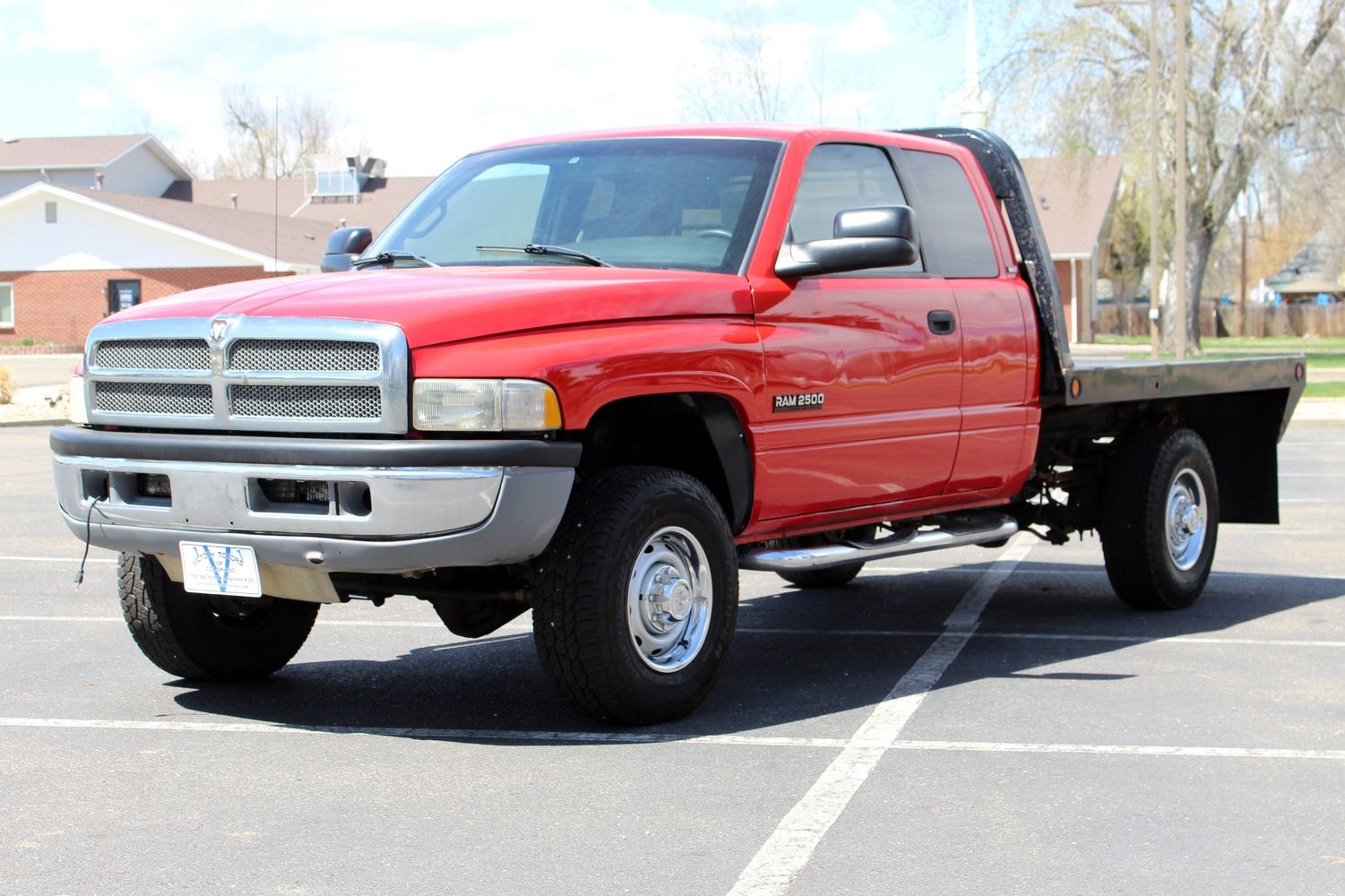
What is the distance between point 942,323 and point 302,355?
2.87 metres

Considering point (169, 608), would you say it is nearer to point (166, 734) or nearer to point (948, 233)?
point (166, 734)

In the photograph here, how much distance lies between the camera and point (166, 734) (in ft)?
19.8

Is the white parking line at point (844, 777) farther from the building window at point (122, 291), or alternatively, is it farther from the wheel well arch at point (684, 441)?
the building window at point (122, 291)

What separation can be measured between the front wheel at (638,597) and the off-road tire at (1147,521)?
3114mm

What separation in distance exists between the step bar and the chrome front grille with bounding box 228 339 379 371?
1.79m

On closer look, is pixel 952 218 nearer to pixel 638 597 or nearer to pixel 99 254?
pixel 638 597

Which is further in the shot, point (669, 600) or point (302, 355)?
point (669, 600)

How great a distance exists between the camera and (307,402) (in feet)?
18.4

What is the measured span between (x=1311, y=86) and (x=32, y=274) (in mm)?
38504

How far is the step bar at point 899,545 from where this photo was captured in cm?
667

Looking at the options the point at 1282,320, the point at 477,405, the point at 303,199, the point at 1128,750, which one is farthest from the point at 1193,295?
the point at 477,405

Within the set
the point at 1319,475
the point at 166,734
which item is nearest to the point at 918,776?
the point at 166,734

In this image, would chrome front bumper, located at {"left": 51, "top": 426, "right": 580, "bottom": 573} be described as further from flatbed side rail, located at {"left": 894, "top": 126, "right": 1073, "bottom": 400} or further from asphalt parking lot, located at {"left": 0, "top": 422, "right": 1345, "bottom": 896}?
flatbed side rail, located at {"left": 894, "top": 126, "right": 1073, "bottom": 400}

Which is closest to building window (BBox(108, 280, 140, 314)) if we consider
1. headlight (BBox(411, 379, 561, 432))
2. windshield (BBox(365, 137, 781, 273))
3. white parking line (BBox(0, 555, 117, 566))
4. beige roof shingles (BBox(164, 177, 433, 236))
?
beige roof shingles (BBox(164, 177, 433, 236))
